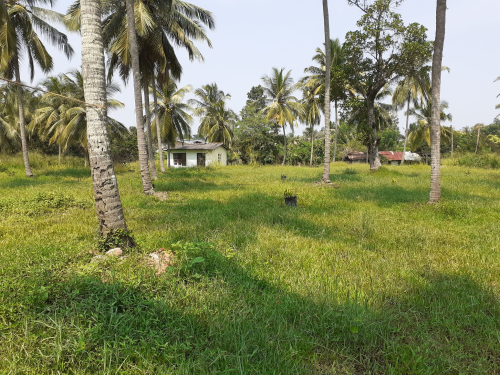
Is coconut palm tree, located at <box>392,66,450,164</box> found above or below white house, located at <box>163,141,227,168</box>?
above

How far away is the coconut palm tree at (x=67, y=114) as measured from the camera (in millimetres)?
20875

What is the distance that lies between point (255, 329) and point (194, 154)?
2870cm

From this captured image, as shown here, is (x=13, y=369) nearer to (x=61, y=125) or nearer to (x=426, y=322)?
(x=426, y=322)

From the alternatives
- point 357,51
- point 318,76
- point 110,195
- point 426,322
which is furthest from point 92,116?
point 318,76

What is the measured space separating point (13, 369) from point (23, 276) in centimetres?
132

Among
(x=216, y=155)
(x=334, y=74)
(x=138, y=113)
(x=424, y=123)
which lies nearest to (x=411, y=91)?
(x=424, y=123)

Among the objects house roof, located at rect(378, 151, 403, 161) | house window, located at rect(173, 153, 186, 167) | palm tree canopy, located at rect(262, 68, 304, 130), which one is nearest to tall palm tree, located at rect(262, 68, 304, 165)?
palm tree canopy, located at rect(262, 68, 304, 130)

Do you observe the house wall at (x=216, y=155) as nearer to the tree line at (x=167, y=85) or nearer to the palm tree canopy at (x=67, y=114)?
the tree line at (x=167, y=85)

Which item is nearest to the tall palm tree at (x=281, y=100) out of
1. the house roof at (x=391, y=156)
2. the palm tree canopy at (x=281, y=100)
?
the palm tree canopy at (x=281, y=100)

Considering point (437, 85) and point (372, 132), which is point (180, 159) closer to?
point (372, 132)

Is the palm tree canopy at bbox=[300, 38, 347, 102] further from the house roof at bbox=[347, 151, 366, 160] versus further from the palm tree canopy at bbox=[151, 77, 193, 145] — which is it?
the house roof at bbox=[347, 151, 366, 160]

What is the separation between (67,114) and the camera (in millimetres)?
Answer: 21047

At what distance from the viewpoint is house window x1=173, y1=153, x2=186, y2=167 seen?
99.6 feet

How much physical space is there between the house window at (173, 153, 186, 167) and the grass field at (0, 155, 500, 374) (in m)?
25.9
